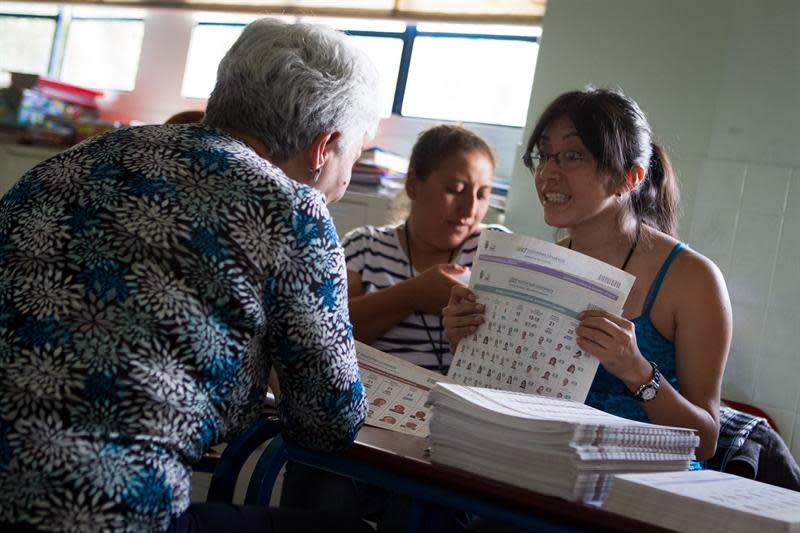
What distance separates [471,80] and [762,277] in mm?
1622

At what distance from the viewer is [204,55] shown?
4.55 metres

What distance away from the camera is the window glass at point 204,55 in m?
4.52

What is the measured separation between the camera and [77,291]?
1.10 m

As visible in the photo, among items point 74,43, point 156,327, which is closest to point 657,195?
point 156,327

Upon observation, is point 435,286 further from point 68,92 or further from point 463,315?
point 68,92

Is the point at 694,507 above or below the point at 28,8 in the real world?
below

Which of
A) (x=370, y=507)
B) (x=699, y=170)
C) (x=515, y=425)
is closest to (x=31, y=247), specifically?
(x=515, y=425)

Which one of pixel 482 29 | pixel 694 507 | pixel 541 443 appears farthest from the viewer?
pixel 482 29

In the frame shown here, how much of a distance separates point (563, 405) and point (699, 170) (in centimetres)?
194

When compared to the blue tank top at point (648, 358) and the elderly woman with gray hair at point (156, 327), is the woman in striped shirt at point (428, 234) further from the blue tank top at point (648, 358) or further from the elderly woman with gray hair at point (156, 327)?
the elderly woman with gray hair at point (156, 327)

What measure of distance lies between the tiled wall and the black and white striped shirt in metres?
0.93

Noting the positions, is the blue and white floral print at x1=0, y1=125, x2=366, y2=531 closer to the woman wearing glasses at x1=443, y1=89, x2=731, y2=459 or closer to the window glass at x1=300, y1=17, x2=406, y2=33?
the woman wearing glasses at x1=443, y1=89, x2=731, y2=459

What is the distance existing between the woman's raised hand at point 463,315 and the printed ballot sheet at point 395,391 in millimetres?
92

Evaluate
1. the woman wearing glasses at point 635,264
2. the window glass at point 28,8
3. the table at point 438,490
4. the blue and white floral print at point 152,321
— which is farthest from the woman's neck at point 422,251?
the window glass at point 28,8
